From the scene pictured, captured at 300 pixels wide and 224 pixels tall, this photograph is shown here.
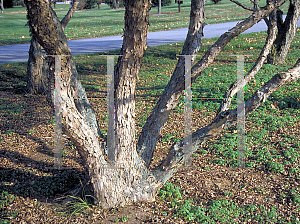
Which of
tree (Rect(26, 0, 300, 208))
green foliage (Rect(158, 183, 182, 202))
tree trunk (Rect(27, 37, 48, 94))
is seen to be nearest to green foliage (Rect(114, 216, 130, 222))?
tree (Rect(26, 0, 300, 208))

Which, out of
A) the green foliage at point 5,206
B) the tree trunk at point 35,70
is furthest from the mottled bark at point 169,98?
the tree trunk at point 35,70

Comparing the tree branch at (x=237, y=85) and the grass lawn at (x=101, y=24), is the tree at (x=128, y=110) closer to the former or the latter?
the tree branch at (x=237, y=85)

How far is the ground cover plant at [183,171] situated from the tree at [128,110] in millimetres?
303

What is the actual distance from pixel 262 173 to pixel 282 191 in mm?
517

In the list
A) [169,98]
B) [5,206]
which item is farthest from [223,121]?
[5,206]

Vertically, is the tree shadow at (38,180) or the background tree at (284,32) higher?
the background tree at (284,32)

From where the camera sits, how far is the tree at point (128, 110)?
3.22 meters

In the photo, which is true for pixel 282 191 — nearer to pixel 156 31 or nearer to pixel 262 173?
pixel 262 173

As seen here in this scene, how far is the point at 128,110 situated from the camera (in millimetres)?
3740

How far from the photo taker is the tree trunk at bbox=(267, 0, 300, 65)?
10125 mm

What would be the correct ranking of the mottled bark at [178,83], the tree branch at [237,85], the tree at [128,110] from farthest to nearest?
1. the tree branch at [237,85]
2. the mottled bark at [178,83]
3. the tree at [128,110]

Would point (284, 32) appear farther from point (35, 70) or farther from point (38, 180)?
point (38, 180)

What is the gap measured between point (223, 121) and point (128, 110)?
115cm

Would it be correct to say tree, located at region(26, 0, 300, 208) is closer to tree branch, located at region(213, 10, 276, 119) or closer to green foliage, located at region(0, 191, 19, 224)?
tree branch, located at region(213, 10, 276, 119)
